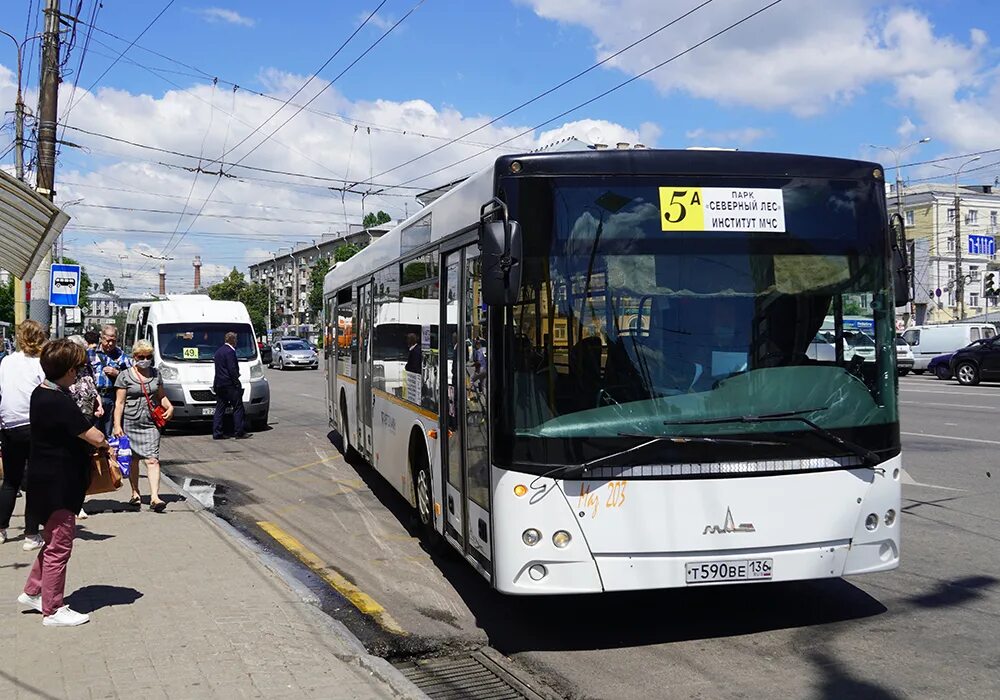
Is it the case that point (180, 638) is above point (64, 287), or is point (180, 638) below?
below

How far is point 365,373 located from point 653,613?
227 inches

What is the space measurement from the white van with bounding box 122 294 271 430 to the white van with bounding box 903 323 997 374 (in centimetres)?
2823

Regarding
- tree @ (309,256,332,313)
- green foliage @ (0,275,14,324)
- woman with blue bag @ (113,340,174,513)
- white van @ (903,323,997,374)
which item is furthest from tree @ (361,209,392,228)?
woman with blue bag @ (113,340,174,513)

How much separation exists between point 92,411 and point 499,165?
5691 millimetres

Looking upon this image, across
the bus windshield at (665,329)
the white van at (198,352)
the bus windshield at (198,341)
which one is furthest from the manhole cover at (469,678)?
the bus windshield at (198,341)

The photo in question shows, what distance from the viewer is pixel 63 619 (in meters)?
5.68

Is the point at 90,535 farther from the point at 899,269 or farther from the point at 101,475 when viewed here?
the point at 899,269

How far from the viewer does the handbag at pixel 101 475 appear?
6.10m

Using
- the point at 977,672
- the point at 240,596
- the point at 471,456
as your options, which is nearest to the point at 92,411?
the point at 240,596

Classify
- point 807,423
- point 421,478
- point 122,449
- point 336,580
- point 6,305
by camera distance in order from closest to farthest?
point 807,423 < point 336,580 < point 421,478 < point 122,449 < point 6,305

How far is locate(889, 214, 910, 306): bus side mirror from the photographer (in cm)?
604

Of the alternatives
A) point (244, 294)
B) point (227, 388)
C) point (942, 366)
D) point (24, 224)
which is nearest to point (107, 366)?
point (24, 224)

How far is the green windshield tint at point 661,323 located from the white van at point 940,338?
113ft

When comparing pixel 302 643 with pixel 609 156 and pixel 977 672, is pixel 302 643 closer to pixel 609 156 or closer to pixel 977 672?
pixel 609 156
